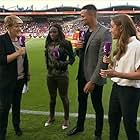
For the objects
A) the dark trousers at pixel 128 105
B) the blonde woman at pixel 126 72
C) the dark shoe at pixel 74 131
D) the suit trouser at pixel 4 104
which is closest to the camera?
the blonde woman at pixel 126 72

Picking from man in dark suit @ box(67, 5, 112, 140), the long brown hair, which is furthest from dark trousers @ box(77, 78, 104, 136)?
the long brown hair

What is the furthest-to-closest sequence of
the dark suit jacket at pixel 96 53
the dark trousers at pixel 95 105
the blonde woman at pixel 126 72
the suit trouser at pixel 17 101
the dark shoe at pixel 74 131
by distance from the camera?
1. the dark shoe at pixel 74 131
2. the suit trouser at pixel 17 101
3. the dark trousers at pixel 95 105
4. the dark suit jacket at pixel 96 53
5. the blonde woman at pixel 126 72

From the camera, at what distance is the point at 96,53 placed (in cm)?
632

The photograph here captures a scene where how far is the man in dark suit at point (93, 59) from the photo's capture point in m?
6.25

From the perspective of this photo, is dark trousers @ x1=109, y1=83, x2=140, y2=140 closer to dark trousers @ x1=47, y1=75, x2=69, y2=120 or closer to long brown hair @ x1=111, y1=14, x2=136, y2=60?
long brown hair @ x1=111, y1=14, x2=136, y2=60

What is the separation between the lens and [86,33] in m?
6.67

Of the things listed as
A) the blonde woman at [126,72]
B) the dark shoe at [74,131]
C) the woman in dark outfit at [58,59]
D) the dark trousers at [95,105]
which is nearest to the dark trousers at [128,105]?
the blonde woman at [126,72]

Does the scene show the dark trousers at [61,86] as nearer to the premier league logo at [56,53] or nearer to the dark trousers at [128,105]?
the premier league logo at [56,53]

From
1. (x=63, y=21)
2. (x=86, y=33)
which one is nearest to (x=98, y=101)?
(x=86, y=33)

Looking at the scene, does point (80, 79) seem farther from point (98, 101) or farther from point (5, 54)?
point (5, 54)

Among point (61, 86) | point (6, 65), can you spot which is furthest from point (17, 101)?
point (6, 65)

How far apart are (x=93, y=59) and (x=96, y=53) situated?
0.11m

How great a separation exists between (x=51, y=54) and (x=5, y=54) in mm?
1496

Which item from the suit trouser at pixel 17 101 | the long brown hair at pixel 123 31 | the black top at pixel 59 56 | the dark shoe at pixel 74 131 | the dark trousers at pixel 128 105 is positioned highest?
the long brown hair at pixel 123 31
